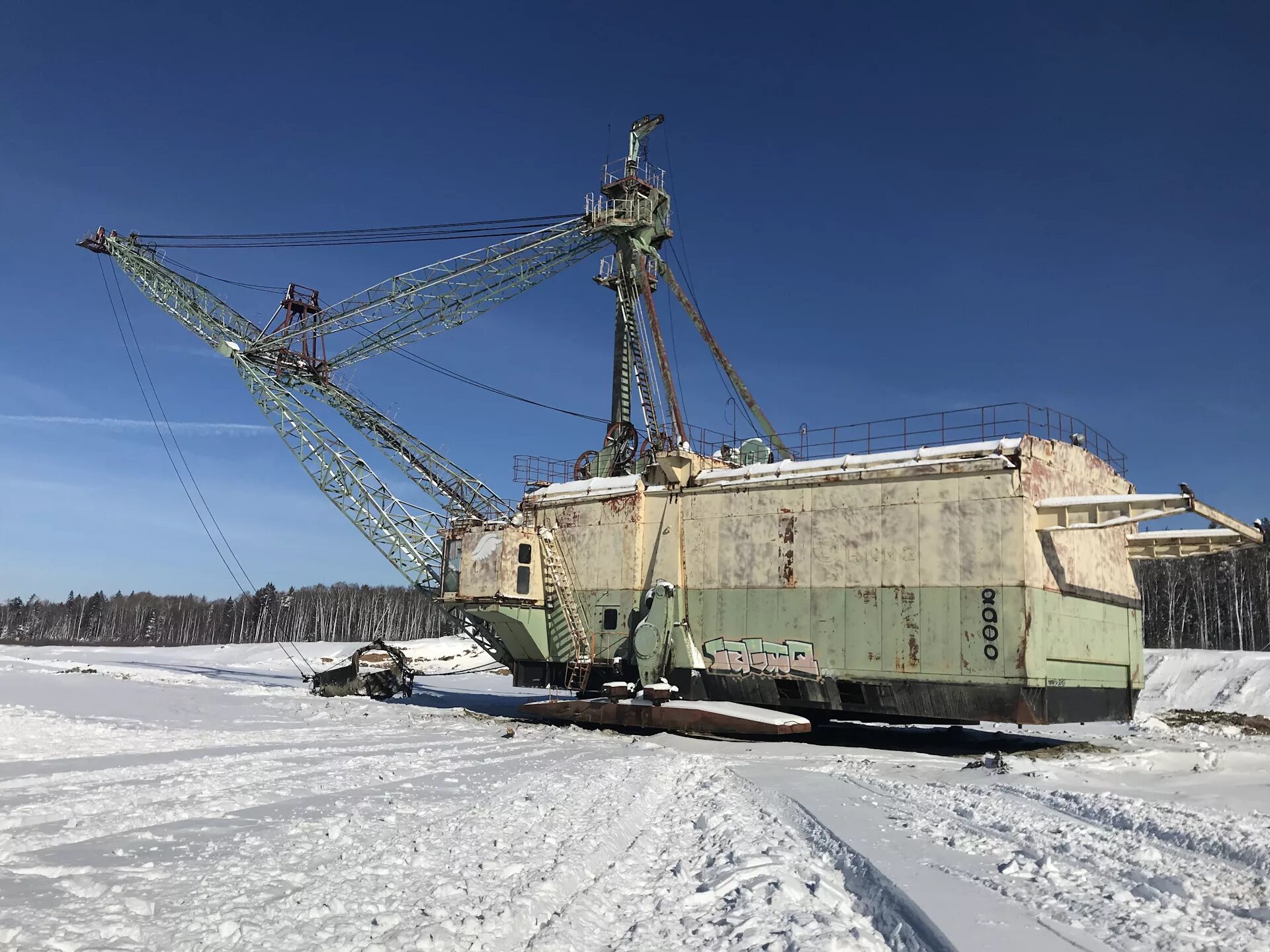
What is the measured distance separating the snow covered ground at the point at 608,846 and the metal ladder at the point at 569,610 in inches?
316

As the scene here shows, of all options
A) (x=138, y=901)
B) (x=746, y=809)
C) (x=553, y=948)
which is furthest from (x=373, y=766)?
(x=553, y=948)

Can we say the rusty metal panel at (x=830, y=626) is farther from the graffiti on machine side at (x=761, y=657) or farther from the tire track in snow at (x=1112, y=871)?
the tire track in snow at (x=1112, y=871)

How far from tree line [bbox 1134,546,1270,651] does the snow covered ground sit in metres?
57.5

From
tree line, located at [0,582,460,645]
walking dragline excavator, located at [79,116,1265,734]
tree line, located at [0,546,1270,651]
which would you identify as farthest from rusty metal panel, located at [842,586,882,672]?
tree line, located at [0,582,460,645]

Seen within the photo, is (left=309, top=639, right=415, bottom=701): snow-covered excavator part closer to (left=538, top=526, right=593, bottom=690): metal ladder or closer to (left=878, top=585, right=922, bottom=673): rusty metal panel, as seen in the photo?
(left=538, top=526, right=593, bottom=690): metal ladder

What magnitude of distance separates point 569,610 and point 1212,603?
68.2m

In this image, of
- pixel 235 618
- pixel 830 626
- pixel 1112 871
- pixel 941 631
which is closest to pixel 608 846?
pixel 1112 871

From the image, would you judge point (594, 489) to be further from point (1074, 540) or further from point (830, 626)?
point (1074, 540)

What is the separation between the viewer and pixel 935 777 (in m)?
15.7

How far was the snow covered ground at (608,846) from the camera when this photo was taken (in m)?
6.41

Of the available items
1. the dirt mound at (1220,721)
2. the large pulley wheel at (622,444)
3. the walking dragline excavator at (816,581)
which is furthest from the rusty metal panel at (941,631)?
the large pulley wheel at (622,444)

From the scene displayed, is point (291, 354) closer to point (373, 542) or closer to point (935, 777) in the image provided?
point (373, 542)

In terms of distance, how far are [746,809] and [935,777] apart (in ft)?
18.7

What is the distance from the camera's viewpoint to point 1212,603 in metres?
72.6
